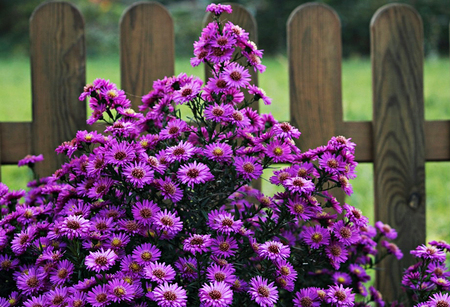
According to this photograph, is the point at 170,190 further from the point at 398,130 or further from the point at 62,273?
the point at 398,130

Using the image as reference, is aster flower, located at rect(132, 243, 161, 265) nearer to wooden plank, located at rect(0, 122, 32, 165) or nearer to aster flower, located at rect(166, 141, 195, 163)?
aster flower, located at rect(166, 141, 195, 163)

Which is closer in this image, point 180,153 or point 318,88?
point 180,153

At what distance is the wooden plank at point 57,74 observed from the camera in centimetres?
199

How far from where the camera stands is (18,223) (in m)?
1.51

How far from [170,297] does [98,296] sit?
17cm

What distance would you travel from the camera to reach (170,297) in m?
1.11

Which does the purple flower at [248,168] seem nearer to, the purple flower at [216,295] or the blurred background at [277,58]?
the purple flower at [216,295]

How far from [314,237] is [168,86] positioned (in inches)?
24.4

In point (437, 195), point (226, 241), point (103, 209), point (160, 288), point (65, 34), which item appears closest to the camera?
point (160, 288)

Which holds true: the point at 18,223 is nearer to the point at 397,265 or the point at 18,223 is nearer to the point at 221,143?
the point at 221,143

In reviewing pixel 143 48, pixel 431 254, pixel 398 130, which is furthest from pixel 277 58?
pixel 431 254

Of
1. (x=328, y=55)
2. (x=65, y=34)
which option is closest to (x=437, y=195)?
(x=328, y=55)

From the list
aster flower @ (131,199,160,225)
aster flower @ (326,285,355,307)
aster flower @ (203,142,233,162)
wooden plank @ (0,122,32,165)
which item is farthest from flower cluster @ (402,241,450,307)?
wooden plank @ (0,122,32,165)

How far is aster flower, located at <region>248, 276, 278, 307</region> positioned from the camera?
3.88ft
